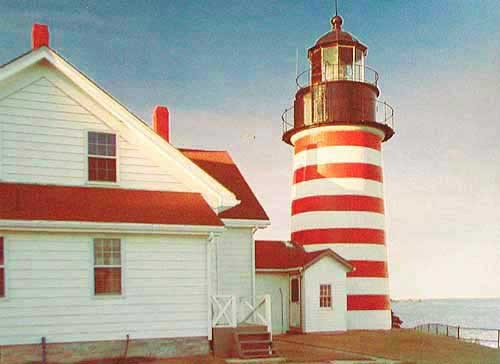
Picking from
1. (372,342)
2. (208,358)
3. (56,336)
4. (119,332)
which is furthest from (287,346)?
(56,336)

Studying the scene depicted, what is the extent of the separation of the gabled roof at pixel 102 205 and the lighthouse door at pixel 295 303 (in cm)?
940

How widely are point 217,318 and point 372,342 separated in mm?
6849

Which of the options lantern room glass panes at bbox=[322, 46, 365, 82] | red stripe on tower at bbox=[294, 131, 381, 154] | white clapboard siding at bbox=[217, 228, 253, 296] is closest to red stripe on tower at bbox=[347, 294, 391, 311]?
red stripe on tower at bbox=[294, 131, 381, 154]

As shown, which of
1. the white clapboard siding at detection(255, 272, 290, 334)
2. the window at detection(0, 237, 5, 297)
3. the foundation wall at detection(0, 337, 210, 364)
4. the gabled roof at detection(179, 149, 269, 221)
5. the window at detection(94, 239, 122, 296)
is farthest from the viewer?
the white clapboard siding at detection(255, 272, 290, 334)

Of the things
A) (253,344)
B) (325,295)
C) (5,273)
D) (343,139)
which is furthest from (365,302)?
(5,273)

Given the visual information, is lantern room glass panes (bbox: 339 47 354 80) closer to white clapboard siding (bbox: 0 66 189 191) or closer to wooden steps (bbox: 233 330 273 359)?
white clapboard siding (bbox: 0 66 189 191)

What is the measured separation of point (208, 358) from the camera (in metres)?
16.9

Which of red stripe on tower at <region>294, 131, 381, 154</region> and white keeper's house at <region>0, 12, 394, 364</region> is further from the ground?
red stripe on tower at <region>294, 131, 381, 154</region>

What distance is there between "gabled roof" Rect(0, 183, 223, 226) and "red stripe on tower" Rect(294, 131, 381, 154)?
436 inches

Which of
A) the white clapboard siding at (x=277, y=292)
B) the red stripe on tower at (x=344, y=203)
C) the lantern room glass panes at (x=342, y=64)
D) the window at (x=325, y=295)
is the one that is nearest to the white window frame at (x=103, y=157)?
the white clapboard siding at (x=277, y=292)

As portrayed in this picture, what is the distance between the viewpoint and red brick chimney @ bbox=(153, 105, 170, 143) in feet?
73.6

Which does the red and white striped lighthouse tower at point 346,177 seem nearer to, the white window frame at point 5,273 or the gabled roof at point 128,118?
the gabled roof at point 128,118

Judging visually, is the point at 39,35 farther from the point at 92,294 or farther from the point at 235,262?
the point at 235,262

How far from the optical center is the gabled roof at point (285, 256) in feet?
86.2
